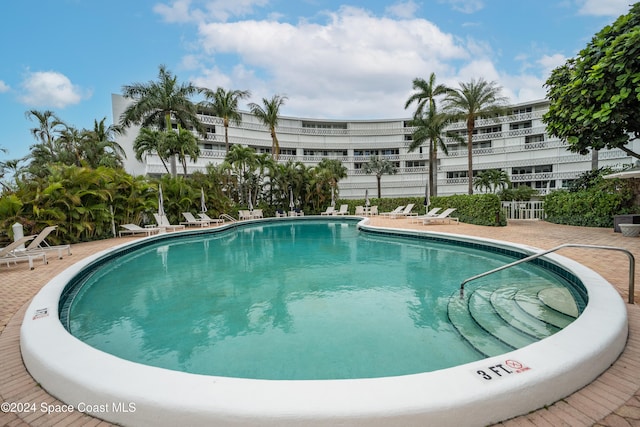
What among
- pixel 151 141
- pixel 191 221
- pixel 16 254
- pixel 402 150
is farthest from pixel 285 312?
pixel 402 150

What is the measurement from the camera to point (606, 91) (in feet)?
18.0

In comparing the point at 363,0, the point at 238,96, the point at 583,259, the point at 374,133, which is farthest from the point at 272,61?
the point at 583,259

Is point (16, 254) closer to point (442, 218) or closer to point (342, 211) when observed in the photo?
point (442, 218)

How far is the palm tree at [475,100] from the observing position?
22.5 m

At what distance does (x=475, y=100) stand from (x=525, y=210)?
9.04m

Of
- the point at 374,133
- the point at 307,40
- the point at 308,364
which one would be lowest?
the point at 308,364

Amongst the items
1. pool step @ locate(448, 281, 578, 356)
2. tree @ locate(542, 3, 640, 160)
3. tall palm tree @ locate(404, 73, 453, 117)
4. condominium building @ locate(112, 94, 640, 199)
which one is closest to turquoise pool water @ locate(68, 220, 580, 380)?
pool step @ locate(448, 281, 578, 356)

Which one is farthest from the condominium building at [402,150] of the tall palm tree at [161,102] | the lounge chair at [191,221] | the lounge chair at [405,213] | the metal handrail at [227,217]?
the lounge chair at [405,213]

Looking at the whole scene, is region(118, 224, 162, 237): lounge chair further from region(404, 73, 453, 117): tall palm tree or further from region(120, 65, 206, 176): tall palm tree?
region(404, 73, 453, 117): tall palm tree

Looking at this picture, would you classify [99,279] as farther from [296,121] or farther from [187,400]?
[296,121]

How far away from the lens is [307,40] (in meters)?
25.7

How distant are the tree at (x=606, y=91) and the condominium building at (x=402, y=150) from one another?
1196 inches

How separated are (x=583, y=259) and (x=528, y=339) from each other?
4.49 meters

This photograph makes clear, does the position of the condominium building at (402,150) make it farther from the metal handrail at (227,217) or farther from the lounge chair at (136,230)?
the lounge chair at (136,230)
